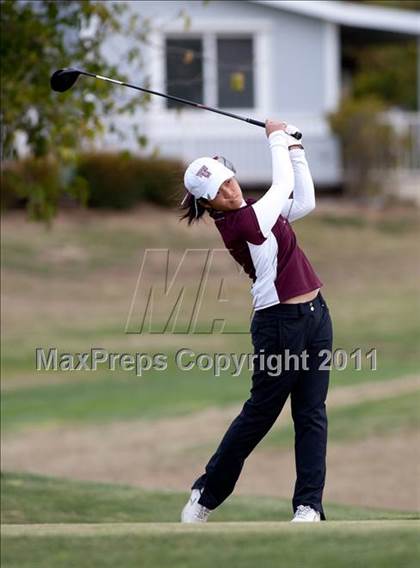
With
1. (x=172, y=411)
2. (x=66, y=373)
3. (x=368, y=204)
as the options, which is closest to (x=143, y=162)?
(x=368, y=204)

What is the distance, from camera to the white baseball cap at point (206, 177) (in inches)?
241

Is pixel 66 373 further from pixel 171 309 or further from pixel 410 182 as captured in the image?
pixel 410 182

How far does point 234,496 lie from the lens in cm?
973

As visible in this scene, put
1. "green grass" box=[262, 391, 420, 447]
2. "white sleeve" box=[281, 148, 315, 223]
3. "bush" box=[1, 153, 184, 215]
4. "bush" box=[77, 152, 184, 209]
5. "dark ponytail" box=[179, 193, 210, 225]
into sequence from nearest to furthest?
"dark ponytail" box=[179, 193, 210, 225]
"white sleeve" box=[281, 148, 315, 223]
"green grass" box=[262, 391, 420, 447]
"bush" box=[1, 153, 184, 215]
"bush" box=[77, 152, 184, 209]

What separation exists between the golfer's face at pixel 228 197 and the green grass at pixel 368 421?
313 inches

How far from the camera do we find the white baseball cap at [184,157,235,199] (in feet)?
20.1

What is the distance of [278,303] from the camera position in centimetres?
620

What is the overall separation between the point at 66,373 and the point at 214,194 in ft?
40.3

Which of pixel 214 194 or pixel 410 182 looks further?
pixel 410 182

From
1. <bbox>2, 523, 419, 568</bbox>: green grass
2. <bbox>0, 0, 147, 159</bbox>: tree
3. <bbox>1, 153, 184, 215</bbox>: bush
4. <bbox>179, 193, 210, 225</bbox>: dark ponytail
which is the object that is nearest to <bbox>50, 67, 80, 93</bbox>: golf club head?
<bbox>179, 193, 210, 225</bbox>: dark ponytail

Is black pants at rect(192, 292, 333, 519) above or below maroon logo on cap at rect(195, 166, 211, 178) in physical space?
below

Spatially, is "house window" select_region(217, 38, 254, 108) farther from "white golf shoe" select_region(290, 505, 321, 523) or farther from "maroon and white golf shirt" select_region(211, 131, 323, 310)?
"white golf shoe" select_region(290, 505, 321, 523)

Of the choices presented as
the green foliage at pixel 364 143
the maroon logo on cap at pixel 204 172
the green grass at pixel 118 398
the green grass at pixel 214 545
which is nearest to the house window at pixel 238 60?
the green foliage at pixel 364 143

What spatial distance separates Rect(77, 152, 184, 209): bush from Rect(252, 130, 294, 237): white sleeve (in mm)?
18740
